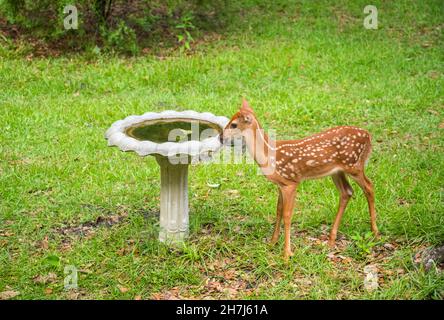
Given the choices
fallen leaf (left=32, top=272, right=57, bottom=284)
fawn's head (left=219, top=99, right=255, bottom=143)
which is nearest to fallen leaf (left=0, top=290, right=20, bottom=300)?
fallen leaf (left=32, top=272, right=57, bottom=284)

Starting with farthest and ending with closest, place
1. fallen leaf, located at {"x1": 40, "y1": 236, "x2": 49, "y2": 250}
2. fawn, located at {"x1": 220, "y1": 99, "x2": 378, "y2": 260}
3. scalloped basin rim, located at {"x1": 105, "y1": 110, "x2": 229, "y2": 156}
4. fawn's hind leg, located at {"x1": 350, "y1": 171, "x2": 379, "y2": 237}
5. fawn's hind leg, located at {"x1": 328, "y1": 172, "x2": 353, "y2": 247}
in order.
→ fallen leaf, located at {"x1": 40, "y1": 236, "x2": 49, "y2": 250} → fawn's hind leg, located at {"x1": 328, "y1": 172, "x2": 353, "y2": 247} → fawn's hind leg, located at {"x1": 350, "y1": 171, "x2": 379, "y2": 237} → fawn, located at {"x1": 220, "y1": 99, "x2": 378, "y2": 260} → scalloped basin rim, located at {"x1": 105, "y1": 110, "x2": 229, "y2": 156}

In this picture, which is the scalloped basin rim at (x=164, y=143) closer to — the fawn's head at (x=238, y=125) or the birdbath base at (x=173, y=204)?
the fawn's head at (x=238, y=125)

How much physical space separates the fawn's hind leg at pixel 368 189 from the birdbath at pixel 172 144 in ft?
4.20

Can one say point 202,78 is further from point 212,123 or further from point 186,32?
point 212,123

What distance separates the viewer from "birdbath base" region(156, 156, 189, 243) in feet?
19.8

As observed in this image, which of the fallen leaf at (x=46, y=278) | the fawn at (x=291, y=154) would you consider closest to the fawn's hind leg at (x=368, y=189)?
the fawn at (x=291, y=154)

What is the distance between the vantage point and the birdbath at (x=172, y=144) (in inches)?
217

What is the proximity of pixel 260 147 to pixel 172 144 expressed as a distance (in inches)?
30.3

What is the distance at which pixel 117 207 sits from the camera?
7004 mm

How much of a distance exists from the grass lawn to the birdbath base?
16cm

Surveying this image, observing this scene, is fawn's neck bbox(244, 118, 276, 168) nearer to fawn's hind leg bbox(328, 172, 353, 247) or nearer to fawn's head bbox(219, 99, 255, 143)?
fawn's head bbox(219, 99, 255, 143)

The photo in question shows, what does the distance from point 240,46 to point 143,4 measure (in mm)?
2398

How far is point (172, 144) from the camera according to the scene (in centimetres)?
548

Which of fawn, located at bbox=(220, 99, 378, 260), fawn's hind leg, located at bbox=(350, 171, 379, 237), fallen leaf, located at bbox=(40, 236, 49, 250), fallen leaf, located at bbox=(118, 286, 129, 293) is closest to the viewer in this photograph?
fallen leaf, located at bbox=(118, 286, 129, 293)
